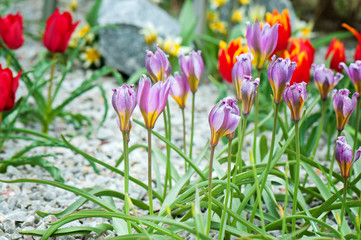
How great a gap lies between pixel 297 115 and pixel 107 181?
97 centimetres

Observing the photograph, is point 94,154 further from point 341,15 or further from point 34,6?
point 341,15

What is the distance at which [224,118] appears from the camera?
0.94 m

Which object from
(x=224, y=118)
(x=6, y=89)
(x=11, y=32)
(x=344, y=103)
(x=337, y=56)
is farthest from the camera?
(x=11, y=32)

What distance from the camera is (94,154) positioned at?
207 cm

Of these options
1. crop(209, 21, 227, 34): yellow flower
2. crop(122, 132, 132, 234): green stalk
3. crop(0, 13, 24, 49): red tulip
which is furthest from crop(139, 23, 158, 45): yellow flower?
crop(122, 132, 132, 234): green stalk

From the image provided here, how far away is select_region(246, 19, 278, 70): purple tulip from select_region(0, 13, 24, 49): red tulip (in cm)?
113

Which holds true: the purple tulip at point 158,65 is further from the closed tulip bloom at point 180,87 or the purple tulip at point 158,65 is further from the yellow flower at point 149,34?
the yellow flower at point 149,34

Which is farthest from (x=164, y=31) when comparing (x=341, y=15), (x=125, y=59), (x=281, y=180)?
(x=341, y=15)

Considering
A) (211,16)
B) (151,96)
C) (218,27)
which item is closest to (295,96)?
(151,96)

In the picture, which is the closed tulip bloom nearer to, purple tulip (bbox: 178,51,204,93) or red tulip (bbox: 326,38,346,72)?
purple tulip (bbox: 178,51,204,93)

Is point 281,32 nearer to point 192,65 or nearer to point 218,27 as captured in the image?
point 192,65

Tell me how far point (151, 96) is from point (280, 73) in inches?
10.8

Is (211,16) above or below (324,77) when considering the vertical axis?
below

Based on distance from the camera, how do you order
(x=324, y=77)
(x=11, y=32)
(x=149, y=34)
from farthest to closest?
(x=149, y=34), (x=11, y=32), (x=324, y=77)
